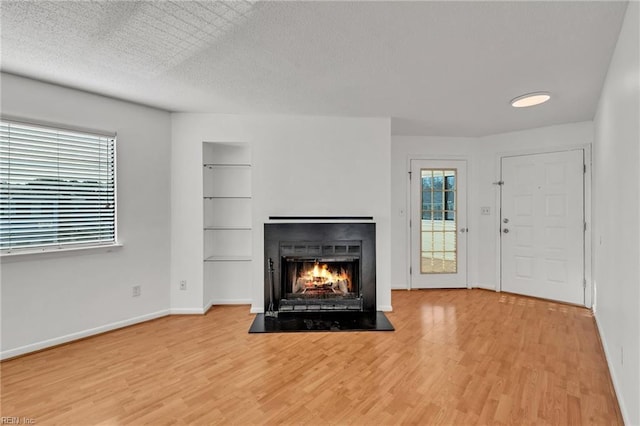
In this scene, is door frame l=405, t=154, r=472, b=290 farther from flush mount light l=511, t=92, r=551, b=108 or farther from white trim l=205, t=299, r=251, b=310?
white trim l=205, t=299, r=251, b=310

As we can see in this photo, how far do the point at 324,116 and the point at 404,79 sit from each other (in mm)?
1237

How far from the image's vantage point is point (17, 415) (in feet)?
5.90

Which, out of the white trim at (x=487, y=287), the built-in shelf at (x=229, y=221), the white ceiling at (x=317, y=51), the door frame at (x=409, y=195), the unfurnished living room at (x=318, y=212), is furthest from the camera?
the door frame at (x=409, y=195)

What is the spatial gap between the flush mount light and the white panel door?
1.44 m

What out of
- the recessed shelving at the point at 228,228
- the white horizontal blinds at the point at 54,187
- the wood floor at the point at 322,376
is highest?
the white horizontal blinds at the point at 54,187

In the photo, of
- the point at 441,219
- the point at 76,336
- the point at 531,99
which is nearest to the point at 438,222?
the point at 441,219

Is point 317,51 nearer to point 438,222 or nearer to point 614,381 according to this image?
point 614,381

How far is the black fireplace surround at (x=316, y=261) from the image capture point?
3.50 meters

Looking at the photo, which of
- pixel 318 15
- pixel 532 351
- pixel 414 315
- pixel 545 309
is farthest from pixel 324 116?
pixel 545 309

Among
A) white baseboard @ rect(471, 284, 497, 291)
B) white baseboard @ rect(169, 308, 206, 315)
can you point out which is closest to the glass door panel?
white baseboard @ rect(471, 284, 497, 291)

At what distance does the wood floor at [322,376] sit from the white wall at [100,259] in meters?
0.21

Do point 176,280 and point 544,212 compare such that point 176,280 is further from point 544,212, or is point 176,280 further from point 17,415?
point 544,212

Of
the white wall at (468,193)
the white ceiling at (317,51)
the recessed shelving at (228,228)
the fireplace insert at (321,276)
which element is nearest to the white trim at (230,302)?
the fireplace insert at (321,276)

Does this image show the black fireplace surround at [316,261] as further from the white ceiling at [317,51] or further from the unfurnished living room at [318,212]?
the white ceiling at [317,51]
